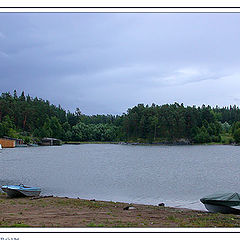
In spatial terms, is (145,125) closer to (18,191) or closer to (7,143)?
(7,143)

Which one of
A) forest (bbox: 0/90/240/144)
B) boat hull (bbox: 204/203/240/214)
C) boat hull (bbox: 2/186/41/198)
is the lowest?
boat hull (bbox: 2/186/41/198)

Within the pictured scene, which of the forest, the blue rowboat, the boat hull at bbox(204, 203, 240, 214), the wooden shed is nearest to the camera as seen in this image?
the boat hull at bbox(204, 203, 240, 214)

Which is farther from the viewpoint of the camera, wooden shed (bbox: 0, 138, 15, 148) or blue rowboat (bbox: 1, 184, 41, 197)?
wooden shed (bbox: 0, 138, 15, 148)

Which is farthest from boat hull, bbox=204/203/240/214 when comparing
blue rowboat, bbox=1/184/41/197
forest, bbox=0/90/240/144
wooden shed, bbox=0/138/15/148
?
forest, bbox=0/90/240/144

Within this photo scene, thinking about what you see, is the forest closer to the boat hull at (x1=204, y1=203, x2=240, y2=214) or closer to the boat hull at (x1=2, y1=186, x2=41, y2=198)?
the boat hull at (x1=2, y1=186, x2=41, y2=198)

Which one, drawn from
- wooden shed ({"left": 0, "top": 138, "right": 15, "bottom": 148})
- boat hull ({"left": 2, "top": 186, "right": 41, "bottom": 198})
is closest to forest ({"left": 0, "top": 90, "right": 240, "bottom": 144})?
wooden shed ({"left": 0, "top": 138, "right": 15, "bottom": 148})

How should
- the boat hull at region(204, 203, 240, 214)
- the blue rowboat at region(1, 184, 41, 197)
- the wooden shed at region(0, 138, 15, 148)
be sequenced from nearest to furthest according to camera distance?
the boat hull at region(204, 203, 240, 214) → the blue rowboat at region(1, 184, 41, 197) → the wooden shed at region(0, 138, 15, 148)

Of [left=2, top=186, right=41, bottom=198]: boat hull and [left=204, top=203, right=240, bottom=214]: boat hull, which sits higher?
[left=204, top=203, right=240, bottom=214]: boat hull

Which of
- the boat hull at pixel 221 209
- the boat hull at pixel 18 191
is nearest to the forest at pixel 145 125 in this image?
the boat hull at pixel 18 191

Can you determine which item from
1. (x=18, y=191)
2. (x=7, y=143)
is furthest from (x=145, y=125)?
(x=18, y=191)

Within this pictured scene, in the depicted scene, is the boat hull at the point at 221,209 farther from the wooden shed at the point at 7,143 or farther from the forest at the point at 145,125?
the forest at the point at 145,125

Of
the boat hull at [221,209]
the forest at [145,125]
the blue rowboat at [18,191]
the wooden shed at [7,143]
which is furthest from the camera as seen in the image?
the forest at [145,125]
